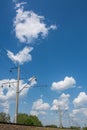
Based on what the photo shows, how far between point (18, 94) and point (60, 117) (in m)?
35.3

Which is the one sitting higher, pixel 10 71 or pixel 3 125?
pixel 10 71

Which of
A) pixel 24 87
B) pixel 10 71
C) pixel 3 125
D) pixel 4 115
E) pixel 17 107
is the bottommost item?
pixel 3 125

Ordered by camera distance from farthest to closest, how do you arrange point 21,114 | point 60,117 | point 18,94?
point 21,114 → point 60,117 → point 18,94

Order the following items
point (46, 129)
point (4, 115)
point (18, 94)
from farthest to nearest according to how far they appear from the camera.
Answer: point (4, 115) → point (46, 129) → point (18, 94)

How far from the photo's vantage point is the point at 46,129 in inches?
1489

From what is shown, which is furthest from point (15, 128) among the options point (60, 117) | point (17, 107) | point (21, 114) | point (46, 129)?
point (21, 114)

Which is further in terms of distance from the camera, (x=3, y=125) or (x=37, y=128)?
(x=37, y=128)

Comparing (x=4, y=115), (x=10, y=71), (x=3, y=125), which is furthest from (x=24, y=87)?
(x=4, y=115)

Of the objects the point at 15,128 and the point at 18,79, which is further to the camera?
the point at 18,79

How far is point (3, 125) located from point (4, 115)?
97.1 meters

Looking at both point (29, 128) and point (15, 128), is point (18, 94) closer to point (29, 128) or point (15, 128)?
point (29, 128)

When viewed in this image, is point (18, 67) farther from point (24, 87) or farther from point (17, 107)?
point (17, 107)

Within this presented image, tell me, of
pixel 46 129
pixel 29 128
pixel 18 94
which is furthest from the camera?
pixel 46 129

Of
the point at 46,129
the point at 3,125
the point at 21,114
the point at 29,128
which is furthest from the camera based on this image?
the point at 21,114
